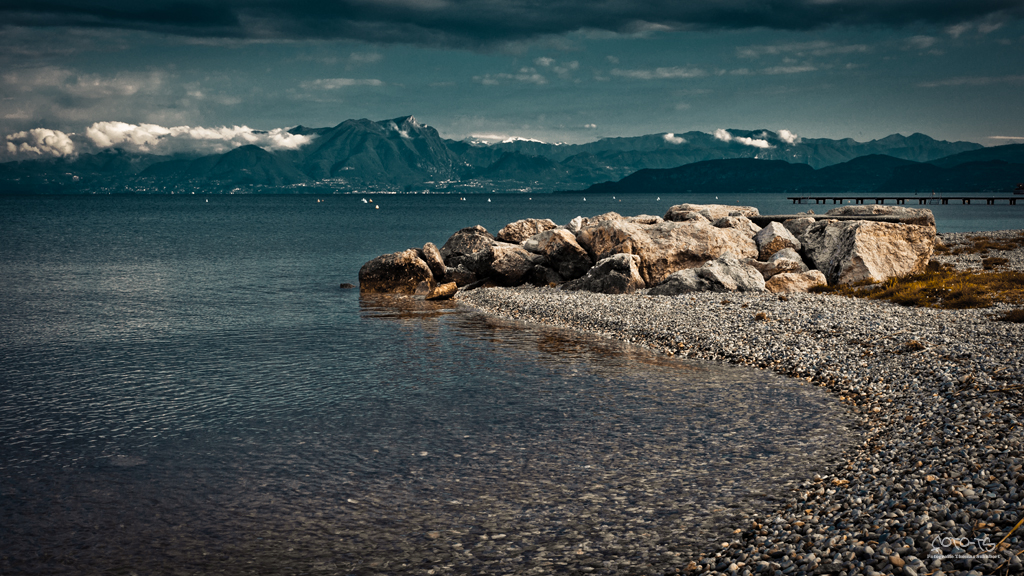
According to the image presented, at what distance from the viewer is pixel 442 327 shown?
29359mm

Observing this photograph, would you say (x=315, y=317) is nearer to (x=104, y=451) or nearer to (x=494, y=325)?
(x=494, y=325)

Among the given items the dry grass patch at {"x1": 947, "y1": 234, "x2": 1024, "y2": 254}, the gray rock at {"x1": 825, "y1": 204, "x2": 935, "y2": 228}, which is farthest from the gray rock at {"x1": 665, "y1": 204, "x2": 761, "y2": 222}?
the dry grass patch at {"x1": 947, "y1": 234, "x2": 1024, "y2": 254}

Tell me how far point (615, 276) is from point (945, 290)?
15.0 meters

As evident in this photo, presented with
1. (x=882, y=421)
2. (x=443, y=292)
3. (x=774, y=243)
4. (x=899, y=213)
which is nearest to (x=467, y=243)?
(x=443, y=292)

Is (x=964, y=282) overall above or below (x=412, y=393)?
above

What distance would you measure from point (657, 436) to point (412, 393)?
7367 millimetres

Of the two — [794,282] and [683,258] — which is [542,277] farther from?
[794,282]

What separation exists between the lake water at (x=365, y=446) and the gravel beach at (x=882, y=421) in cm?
100

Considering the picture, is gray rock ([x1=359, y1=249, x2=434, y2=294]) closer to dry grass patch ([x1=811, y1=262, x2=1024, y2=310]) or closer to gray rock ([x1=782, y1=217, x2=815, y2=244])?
dry grass patch ([x1=811, y1=262, x2=1024, y2=310])

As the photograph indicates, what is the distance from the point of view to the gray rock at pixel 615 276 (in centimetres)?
3497

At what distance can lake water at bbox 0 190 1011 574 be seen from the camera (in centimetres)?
1047

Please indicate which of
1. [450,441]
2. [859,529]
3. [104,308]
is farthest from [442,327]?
[859,529]

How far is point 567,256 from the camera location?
39.7m

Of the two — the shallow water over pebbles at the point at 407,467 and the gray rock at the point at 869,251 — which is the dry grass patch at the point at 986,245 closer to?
the gray rock at the point at 869,251
